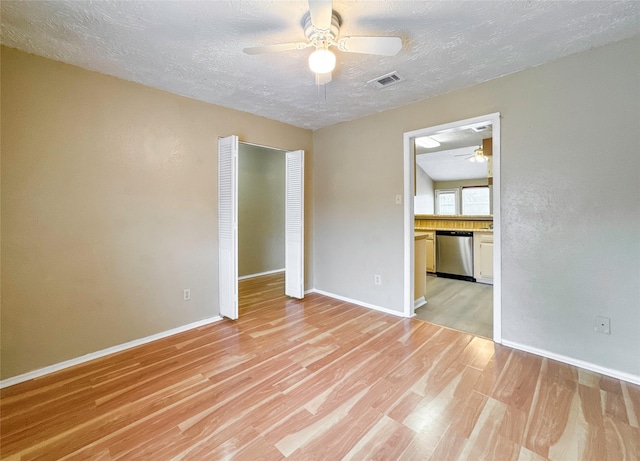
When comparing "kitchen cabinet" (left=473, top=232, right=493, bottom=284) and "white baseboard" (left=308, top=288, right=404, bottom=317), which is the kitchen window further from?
"white baseboard" (left=308, top=288, right=404, bottom=317)

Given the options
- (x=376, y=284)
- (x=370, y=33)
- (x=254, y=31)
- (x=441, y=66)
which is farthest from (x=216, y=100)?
(x=376, y=284)

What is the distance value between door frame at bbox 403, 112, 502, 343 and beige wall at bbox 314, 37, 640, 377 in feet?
0.16

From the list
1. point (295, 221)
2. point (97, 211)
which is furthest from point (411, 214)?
point (97, 211)

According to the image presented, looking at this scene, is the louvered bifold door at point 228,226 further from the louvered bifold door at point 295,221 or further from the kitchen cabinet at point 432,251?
the kitchen cabinet at point 432,251

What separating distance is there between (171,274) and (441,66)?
3.26 metres

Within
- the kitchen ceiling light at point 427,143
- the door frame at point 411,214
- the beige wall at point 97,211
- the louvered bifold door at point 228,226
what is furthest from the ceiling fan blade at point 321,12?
the kitchen ceiling light at point 427,143

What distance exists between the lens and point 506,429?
1.56 m

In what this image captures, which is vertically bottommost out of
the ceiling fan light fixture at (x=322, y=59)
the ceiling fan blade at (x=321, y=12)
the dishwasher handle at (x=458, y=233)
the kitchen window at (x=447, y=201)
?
the dishwasher handle at (x=458, y=233)

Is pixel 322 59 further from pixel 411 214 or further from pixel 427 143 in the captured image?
pixel 427 143

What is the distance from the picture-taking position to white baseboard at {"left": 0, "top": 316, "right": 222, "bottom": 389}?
80.2 inches

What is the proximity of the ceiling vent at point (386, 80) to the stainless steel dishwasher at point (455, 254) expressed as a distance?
11.4ft

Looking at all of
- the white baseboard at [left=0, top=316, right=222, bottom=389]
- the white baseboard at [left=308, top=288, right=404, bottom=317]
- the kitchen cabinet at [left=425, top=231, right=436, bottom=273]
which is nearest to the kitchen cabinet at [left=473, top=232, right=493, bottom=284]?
the kitchen cabinet at [left=425, top=231, right=436, bottom=273]

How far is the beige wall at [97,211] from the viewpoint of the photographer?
205 cm

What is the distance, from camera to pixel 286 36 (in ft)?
6.32
